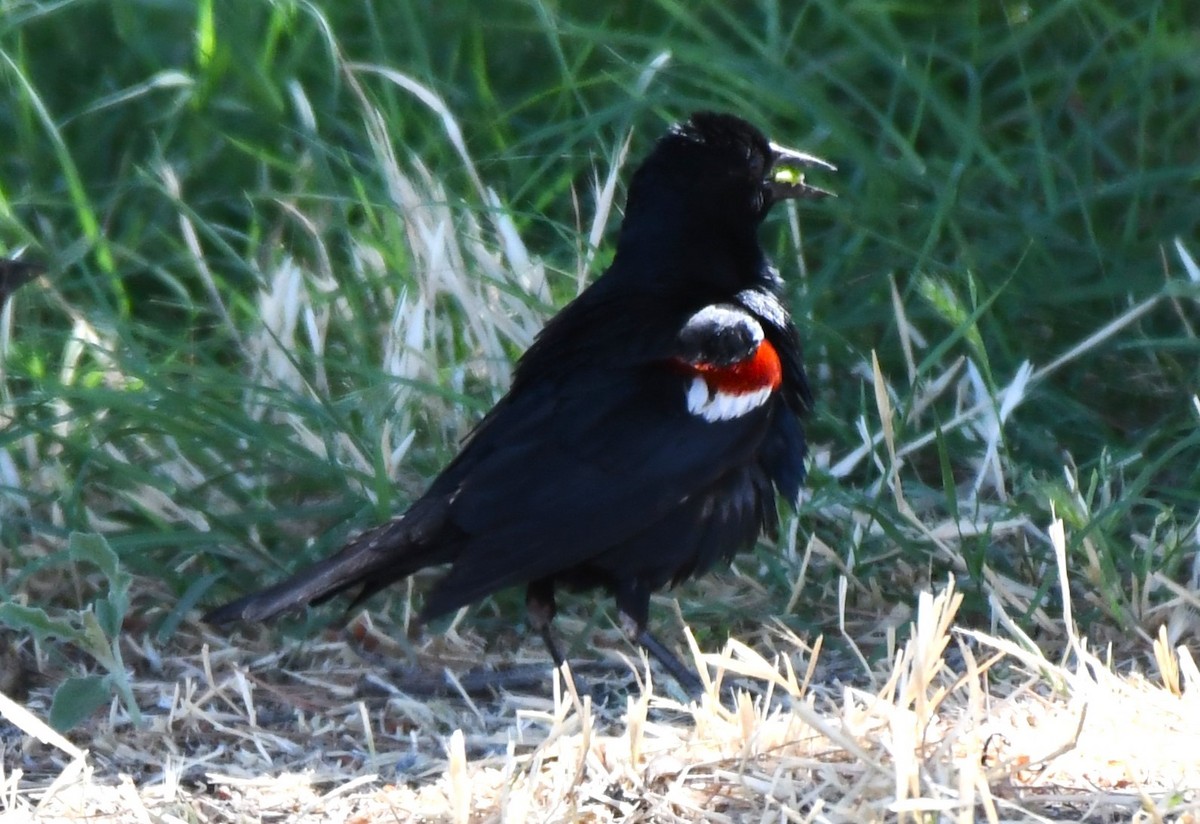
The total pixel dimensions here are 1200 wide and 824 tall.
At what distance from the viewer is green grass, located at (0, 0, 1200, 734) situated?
3.47 m

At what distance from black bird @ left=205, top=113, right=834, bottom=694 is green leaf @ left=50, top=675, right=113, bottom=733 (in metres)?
0.25

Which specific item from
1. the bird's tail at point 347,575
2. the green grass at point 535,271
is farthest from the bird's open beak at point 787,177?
the bird's tail at point 347,575

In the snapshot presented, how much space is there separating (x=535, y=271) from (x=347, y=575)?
1173 millimetres

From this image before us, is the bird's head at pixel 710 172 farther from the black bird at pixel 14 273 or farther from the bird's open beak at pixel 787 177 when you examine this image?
the black bird at pixel 14 273

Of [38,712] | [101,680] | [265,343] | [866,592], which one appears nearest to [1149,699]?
[866,592]

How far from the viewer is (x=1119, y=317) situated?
3.98 meters

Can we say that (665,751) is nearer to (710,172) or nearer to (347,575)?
(347,575)

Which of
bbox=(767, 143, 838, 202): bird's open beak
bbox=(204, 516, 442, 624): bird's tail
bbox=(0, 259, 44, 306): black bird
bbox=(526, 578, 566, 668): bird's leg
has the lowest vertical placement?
bbox=(526, 578, 566, 668): bird's leg

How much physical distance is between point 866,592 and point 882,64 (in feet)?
6.84

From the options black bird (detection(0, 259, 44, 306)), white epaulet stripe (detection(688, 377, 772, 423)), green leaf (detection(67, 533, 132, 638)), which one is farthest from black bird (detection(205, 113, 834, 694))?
black bird (detection(0, 259, 44, 306))

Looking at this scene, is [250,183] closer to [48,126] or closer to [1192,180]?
[48,126]

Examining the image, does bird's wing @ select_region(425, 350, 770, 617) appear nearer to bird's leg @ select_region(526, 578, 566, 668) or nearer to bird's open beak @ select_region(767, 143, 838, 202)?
bird's leg @ select_region(526, 578, 566, 668)

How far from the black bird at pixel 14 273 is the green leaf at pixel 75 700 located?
1317mm

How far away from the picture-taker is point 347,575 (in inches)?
120
